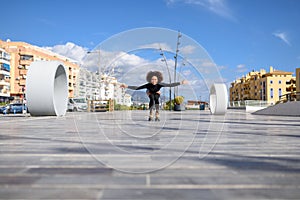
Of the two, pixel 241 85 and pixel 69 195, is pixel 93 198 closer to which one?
pixel 69 195

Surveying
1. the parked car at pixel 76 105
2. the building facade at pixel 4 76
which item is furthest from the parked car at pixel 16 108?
the building facade at pixel 4 76

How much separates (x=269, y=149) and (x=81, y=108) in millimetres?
33991

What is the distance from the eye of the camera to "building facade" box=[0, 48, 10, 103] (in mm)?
64812

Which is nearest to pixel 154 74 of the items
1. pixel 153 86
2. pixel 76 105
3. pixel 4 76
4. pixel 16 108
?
pixel 153 86

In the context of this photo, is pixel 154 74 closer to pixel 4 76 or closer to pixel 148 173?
pixel 148 173

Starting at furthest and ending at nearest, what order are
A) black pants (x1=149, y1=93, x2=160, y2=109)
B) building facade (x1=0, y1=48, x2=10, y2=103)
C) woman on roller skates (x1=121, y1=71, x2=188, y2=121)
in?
building facade (x1=0, y1=48, x2=10, y2=103) → black pants (x1=149, y1=93, x2=160, y2=109) → woman on roller skates (x1=121, y1=71, x2=188, y2=121)

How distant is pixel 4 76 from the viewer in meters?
66.3

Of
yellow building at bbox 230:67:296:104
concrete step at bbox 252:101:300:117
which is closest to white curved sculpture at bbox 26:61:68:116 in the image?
concrete step at bbox 252:101:300:117

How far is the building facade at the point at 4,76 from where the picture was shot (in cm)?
6481

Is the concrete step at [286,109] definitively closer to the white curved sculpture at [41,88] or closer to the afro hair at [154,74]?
the afro hair at [154,74]

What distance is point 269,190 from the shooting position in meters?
2.87

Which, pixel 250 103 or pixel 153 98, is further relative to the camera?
pixel 250 103

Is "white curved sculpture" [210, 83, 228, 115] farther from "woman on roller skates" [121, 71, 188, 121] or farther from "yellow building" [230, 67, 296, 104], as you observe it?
"yellow building" [230, 67, 296, 104]

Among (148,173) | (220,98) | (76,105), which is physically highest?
(220,98)
